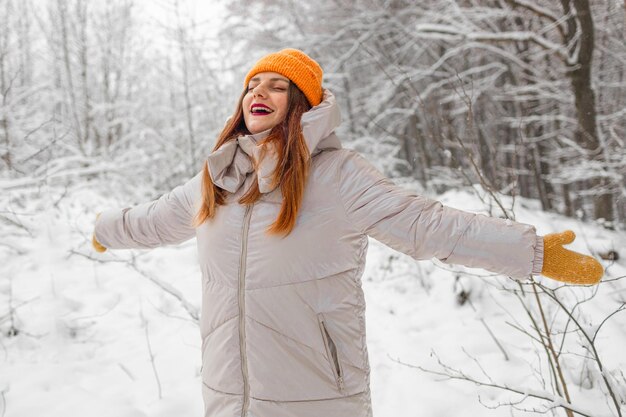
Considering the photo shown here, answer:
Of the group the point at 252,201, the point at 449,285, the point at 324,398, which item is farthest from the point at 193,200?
the point at 449,285

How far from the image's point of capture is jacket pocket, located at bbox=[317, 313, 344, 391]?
1380 mm

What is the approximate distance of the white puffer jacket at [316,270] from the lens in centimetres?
129

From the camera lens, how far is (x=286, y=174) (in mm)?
1456

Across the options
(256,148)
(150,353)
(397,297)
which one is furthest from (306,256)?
(397,297)

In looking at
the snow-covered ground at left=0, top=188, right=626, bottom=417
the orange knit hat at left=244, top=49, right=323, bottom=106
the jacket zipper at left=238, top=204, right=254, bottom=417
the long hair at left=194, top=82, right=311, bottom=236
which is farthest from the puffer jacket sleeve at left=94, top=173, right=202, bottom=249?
the snow-covered ground at left=0, top=188, right=626, bottom=417

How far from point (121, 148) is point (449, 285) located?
32.5ft

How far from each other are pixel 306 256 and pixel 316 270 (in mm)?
58

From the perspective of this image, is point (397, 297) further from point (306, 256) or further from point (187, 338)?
point (306, 256)

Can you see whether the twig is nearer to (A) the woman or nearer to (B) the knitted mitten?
(A) the woman

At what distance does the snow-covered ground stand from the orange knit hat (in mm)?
1212

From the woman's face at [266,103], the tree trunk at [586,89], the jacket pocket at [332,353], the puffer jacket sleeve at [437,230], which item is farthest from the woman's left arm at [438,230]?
the tree trunk at [586,89]

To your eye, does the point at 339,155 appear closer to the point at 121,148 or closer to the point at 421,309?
the point at 421,309

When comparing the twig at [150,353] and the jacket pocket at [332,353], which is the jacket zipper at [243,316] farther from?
the twig at [150,353]

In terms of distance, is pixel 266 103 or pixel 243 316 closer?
pixel 243 316
